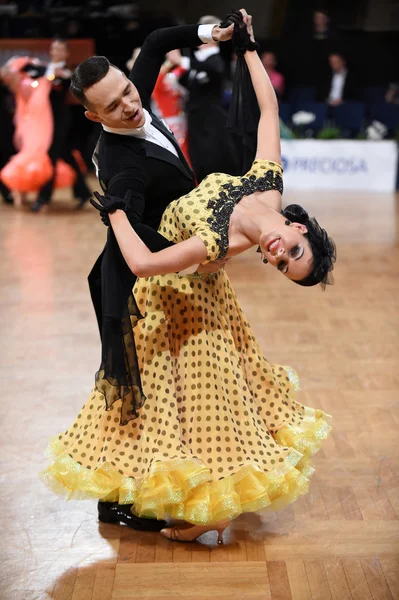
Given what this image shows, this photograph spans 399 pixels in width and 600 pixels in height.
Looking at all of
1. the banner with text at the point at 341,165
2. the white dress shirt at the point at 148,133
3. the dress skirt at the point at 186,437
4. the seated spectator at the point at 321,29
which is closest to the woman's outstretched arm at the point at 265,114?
the white dress shirt at the point at 148,133

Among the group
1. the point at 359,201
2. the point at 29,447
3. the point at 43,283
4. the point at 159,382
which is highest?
the point at 159,382

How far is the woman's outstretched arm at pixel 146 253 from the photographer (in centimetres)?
213

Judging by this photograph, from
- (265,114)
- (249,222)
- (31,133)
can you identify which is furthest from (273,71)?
(249,222)

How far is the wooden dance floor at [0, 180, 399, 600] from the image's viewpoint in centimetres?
235

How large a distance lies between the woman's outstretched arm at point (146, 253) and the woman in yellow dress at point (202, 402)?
0.06m

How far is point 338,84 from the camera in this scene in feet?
30.7

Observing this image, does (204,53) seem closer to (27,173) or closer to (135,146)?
(27,173)

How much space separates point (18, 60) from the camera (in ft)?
23.8

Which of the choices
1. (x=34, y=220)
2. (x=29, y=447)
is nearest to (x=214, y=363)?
(x=29, y=447)

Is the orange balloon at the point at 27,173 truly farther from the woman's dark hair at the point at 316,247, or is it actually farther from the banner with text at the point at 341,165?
the woman's dark hair at the point at 316,247

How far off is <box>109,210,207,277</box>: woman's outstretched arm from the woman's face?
0.18 metres

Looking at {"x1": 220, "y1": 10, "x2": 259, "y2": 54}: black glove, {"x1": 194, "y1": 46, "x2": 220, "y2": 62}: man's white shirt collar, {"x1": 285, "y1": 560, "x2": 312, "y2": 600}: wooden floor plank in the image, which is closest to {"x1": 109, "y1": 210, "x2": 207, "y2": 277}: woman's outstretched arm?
{"x1": 220, "y1": 10, "x2": 259, "y2": 54}: black glove

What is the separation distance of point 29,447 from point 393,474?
1353 millimetres

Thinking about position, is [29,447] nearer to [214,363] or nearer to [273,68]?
[214,363]
